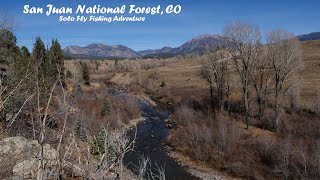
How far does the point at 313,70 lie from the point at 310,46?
50.7m

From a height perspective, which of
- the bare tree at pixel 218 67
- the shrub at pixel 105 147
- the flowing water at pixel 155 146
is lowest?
the flowing water at pixel 155 146

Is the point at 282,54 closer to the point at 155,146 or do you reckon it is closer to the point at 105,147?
the point at 155,146

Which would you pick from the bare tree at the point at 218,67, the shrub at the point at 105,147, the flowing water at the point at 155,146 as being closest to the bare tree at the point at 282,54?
the bare tree at the point at 218,67

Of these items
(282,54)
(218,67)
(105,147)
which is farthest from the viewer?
(218,67)

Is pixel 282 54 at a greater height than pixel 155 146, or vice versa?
pixel 282 54

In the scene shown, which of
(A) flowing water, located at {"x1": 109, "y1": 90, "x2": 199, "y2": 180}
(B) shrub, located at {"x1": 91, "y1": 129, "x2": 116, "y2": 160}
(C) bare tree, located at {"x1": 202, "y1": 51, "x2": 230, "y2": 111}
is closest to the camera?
(B) shrub, located at {"x1": 91, "y1": 129, "x2": 116, "y2": 160}

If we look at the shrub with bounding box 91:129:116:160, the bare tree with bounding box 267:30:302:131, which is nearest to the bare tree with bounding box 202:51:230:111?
the bare tree with bounding box 267:30:302:131

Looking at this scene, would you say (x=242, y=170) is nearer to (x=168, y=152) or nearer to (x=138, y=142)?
(x=168, y=152)

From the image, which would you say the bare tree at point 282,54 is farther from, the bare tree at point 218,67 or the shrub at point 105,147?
the shrub at point 105,147

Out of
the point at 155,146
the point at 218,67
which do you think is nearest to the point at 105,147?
the point at 155,146

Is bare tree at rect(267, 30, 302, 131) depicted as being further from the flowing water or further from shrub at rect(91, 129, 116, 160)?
shrub at rect(91, 129, 116, 160)

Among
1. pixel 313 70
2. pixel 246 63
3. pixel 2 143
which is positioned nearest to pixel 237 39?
pixel 246 63

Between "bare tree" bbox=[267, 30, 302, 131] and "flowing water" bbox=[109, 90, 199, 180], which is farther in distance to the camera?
"bare tree" bbox=[267, 30, 302, 131]

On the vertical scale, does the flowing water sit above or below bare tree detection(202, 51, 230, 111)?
below
